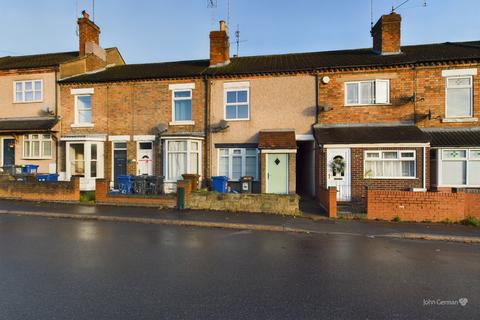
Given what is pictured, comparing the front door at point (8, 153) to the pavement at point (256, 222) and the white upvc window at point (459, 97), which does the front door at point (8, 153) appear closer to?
the pavement at point (256, 222)

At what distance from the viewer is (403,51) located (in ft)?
51.2

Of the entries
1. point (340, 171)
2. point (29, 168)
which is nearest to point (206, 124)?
point (340, 171)

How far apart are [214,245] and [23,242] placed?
4292mm

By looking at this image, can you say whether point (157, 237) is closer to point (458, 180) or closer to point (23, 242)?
point (23, 242)

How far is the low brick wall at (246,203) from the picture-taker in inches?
428

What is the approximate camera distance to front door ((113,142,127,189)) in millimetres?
16031

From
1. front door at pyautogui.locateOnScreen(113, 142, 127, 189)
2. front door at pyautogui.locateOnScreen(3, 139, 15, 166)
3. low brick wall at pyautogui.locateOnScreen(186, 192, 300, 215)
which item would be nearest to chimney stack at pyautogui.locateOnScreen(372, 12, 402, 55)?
low brick wall at pyautogui.locateOnScreen(186, 192, 300, 215)


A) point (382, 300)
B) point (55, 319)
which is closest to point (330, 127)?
point (382, 300)

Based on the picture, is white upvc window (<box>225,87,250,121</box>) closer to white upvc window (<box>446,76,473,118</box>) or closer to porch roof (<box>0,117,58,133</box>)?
white upvc window (<box>446,76,473,118</box>)

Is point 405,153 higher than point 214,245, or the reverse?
point 405,153

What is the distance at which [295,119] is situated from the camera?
579 inches

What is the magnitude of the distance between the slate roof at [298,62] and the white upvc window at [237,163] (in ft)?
12.8

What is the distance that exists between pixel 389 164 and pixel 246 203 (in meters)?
6.49

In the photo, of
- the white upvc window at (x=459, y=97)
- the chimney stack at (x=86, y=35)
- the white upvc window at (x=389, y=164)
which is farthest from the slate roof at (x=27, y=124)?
the white upvc window at (x=459, y=97)
